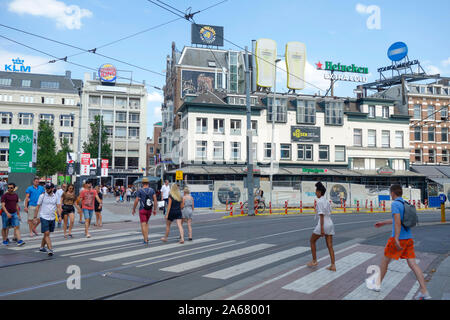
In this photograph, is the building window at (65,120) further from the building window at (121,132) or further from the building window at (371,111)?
the building window at (371,111)

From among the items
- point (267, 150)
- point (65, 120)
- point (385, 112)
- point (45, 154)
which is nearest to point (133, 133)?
point (65, 120)

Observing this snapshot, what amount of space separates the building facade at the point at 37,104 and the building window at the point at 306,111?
41868 mm

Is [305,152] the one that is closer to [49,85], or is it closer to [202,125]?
[202,125]

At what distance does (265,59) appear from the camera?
44.4m

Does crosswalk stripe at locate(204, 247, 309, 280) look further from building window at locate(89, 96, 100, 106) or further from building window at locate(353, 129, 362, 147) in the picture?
building window at locate(89, 96, 100, 106)

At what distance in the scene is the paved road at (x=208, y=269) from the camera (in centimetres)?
572

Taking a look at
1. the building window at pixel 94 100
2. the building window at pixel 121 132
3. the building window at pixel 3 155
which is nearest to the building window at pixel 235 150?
the building window at pixel 121 132

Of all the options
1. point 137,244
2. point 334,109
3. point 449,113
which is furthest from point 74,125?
point 137,244

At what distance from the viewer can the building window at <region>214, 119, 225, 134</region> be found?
40781 mm

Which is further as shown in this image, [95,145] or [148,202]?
[95,145]

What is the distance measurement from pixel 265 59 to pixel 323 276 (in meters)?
40.2

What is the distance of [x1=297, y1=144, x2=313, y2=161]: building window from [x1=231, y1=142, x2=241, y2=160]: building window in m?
7.00

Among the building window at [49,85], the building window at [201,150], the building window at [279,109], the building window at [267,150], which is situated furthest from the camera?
the building window at [49,85]
